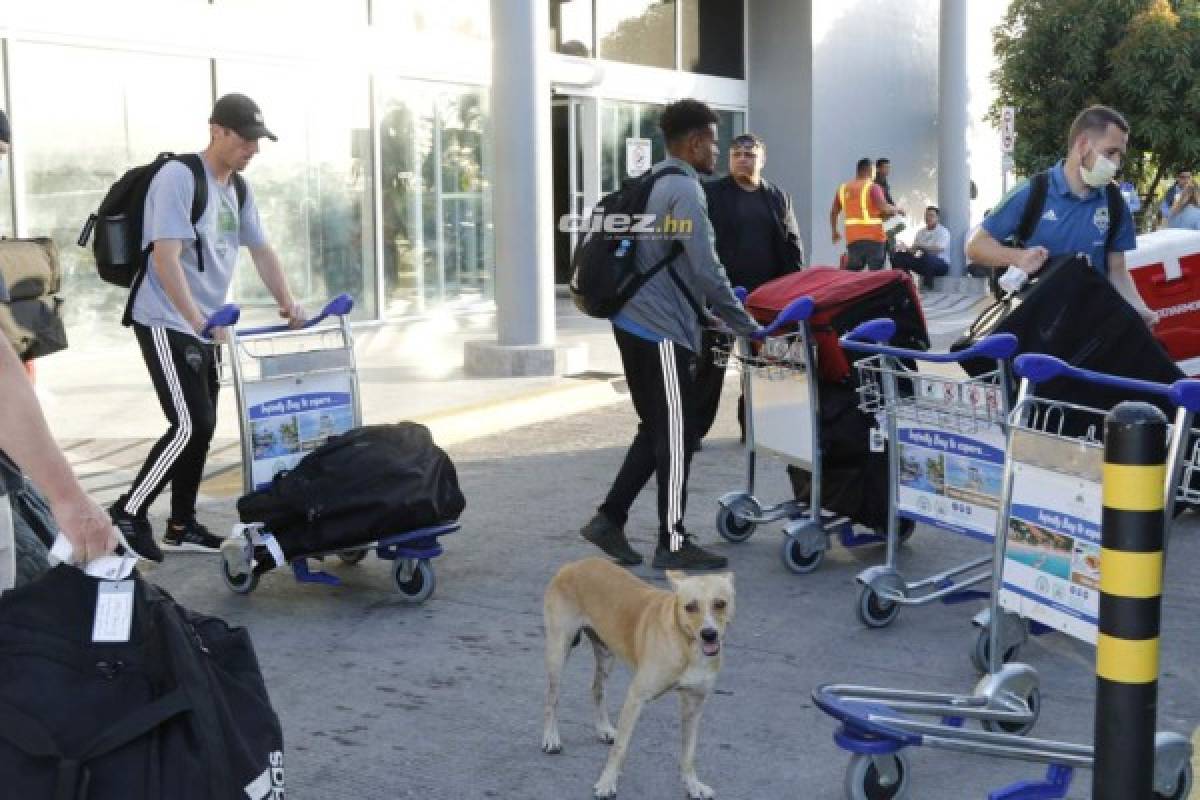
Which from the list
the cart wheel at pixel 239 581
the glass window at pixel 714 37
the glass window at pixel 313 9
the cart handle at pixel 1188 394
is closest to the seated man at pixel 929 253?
the glass window at pixel 714 37

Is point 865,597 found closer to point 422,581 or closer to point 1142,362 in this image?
point 1142,362

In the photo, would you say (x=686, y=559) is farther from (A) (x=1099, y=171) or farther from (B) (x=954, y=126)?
(B) (x=954, y=126)

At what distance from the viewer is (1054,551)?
174 inches

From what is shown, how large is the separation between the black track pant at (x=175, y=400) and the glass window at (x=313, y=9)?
9052 mm

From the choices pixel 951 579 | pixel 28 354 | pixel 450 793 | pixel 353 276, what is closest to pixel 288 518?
pixel 28 354

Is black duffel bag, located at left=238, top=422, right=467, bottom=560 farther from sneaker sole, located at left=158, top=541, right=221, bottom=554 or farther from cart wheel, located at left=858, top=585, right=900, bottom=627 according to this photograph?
cart wheel, located at left=858, top=585, right=900, bottom=627

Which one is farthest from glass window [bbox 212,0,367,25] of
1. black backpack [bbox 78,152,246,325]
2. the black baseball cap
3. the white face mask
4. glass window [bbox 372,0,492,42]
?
the white face mask

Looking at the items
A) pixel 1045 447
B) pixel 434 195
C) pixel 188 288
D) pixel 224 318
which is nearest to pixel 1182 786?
pixel 1045 447

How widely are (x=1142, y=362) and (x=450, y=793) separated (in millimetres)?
→ 3084

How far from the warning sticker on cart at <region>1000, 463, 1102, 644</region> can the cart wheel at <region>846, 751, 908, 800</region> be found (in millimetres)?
647

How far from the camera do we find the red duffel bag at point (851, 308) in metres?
6.55

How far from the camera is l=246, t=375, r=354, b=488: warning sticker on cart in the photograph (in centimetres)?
640

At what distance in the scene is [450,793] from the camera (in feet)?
14.2

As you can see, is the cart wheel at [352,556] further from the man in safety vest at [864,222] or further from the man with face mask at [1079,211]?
the man in safety vest at [864,222]
